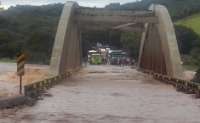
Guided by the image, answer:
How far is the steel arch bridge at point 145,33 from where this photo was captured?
34.4 metres

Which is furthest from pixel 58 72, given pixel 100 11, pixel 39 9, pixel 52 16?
pixel 39 9

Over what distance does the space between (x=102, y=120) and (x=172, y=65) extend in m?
20.0

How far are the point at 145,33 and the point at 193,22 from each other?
6590cm

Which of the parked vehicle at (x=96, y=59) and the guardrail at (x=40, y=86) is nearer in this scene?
the guardrail at (x=40, y=86)

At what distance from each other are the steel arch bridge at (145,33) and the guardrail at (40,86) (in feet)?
4.96

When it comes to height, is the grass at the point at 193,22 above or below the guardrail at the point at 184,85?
above

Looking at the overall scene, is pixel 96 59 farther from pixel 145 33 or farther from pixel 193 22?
pixel 145 33

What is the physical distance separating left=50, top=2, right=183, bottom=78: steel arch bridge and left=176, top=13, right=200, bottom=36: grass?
57.4 meters

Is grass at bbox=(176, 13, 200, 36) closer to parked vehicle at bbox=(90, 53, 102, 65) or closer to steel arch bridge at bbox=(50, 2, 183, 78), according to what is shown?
parked vehicle at bbox=(90, 53, 102, 65)

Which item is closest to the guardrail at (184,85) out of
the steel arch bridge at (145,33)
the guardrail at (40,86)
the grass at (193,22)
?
the steel arch bridge at (145,33)

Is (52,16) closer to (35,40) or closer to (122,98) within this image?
(35,40)

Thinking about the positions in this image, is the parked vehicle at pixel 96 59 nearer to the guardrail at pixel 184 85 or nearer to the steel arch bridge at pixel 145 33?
the steel arch bridge at pixel 145 33

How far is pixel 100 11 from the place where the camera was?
40.2m

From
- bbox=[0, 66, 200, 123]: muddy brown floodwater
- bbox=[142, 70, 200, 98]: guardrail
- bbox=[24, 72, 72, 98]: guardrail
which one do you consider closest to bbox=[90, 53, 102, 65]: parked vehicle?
bbox=[24, 72, 72, 98]: guardrail
